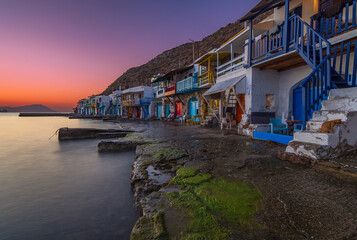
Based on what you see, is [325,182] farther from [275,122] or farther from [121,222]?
[275,122]

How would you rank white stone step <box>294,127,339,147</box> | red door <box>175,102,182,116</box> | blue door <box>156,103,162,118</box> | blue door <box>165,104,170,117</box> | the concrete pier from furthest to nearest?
blue door <box>156,103,162,118</box> < blue door <box>165,104,170,117</box> < red door <box>175,102,182,116</box> < the concrete pier < white stone step <box>294,127,339,147</box>

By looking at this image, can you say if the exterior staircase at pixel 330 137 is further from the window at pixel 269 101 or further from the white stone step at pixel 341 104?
the window at pixel 269 101

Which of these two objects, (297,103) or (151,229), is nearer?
(151,229)

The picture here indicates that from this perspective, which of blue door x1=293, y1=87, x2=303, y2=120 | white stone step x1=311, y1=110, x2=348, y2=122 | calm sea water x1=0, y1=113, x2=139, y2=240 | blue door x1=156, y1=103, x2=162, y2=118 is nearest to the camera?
calm sea water x1=0, y1=113, x2=139, y2=240

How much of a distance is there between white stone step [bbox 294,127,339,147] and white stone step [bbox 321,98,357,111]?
91cm

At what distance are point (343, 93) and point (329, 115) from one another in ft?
4.10

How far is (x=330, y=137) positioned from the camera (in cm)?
363

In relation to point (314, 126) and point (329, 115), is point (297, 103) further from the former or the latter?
point (314, 126)

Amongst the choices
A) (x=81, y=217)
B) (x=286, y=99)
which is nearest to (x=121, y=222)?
(x=81, y=217)

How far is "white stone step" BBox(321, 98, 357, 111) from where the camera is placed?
13.1ft

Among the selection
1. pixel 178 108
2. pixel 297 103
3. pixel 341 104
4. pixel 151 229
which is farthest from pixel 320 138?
pixel 178 108

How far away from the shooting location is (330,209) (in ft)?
6.67

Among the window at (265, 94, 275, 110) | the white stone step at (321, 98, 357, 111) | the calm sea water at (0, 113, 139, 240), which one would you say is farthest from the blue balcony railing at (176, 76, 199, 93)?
the white stone step at (321, 98, 357, 111)

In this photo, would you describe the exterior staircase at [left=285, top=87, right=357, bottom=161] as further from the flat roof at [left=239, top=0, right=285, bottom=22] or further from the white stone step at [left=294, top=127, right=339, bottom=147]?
the flat roof at [left=239, top=0, right=285, bottom=22]
